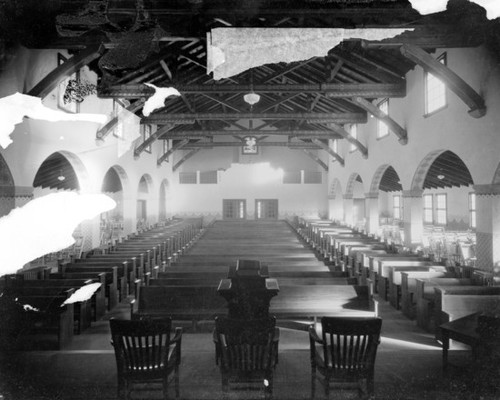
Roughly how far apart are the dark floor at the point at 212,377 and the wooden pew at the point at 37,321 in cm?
32

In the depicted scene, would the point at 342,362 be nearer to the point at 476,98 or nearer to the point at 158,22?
the point at 158,22

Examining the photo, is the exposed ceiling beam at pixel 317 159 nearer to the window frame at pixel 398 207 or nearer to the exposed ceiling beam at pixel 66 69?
the window frame at pixel 398 207

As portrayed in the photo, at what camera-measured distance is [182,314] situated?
5.29 m

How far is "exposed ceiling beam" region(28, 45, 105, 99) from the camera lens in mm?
5984

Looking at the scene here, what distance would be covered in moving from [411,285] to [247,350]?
13.7 ft

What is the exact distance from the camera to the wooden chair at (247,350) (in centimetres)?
312

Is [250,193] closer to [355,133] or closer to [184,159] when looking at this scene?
[184,159]

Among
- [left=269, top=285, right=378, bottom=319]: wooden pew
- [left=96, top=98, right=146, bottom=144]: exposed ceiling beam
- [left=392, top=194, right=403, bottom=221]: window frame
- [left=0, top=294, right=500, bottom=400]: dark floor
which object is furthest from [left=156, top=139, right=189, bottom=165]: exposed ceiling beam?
[left=0, top=294, right=500, bottom=400]: dark floor

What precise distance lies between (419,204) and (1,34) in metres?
9.90

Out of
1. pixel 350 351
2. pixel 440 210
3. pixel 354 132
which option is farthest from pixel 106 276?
pixel 440 210

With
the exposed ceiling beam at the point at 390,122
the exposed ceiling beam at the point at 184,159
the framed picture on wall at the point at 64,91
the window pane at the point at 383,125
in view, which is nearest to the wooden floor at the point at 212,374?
the framed picture on wall at the point at 64,91

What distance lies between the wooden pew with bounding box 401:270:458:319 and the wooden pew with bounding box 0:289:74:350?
5.33 meters

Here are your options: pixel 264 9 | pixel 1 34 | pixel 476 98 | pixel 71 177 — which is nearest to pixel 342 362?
pixel 264 9

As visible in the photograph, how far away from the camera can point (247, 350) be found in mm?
3186
